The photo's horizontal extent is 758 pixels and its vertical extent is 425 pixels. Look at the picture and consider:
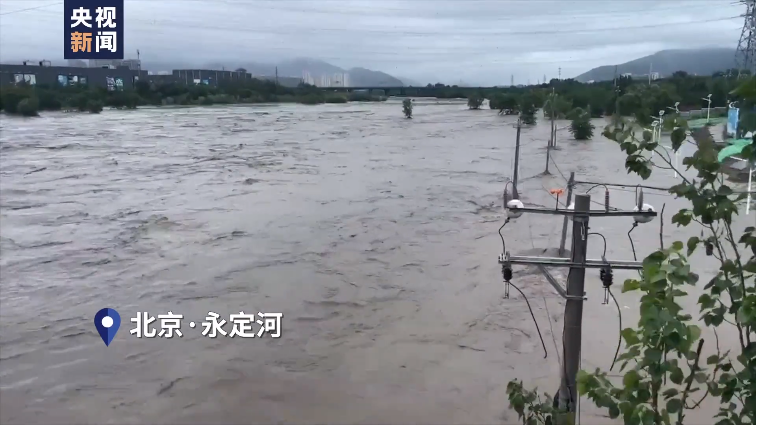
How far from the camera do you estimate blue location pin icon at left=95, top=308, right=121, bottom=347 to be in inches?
128

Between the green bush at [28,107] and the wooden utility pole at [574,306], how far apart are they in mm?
9740

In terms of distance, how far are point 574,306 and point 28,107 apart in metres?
10.2

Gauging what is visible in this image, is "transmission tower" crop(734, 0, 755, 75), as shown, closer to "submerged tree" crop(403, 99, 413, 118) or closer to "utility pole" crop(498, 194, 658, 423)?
"utility pole" crop(498, 194, 658, 423)

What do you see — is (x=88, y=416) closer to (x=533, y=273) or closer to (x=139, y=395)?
(x=139, y=395)

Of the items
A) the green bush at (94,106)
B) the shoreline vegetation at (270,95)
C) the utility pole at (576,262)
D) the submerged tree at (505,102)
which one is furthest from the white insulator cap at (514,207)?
the green bush at (94,106)

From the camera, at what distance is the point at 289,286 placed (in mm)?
4508

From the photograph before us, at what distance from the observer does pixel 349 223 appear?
20.7 feet

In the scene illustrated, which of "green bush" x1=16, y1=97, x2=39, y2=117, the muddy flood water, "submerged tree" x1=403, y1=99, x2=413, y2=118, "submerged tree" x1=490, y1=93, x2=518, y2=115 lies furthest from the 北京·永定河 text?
"submerged tree" x1=403, y1=99, x2=413, y2=118

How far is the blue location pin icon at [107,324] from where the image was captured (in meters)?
3.25

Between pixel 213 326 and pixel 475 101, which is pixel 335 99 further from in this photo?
pixel 213 326

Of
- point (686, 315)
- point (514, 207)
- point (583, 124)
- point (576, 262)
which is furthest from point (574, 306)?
point (583, 124)

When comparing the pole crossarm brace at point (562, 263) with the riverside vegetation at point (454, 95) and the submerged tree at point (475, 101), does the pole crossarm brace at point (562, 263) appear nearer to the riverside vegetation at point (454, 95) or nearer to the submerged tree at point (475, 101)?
the riverside vegetation at point (454, 95)

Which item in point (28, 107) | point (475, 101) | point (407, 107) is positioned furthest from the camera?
point (407, 107)

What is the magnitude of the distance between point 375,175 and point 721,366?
8257 millimetres
